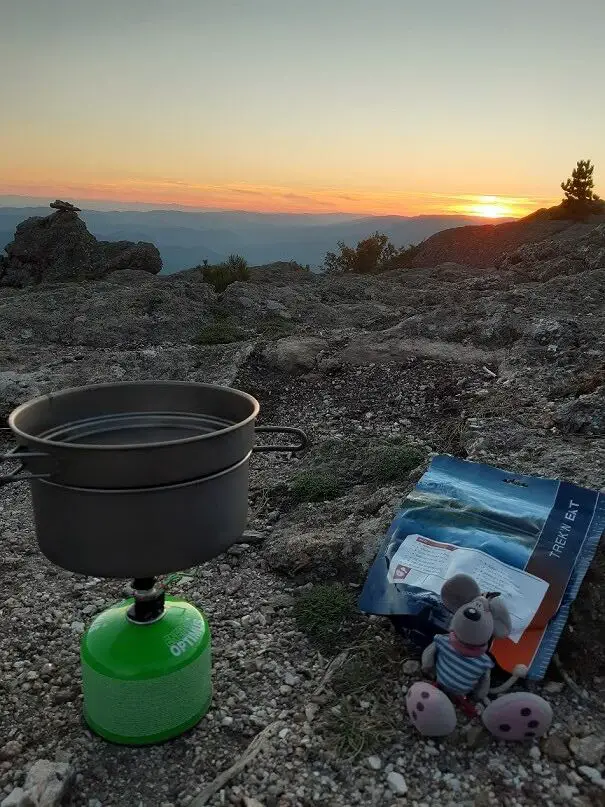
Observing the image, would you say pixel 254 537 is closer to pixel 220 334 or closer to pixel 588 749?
pixel 588 749

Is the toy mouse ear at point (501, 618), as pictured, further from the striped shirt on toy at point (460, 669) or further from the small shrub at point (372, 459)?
the small shrub at point (372, 459)

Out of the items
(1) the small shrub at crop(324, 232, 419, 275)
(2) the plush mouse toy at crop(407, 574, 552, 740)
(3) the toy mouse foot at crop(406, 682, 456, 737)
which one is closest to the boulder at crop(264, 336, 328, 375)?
(2) the plush mouse toy at crop(407, 574, 552, 740)

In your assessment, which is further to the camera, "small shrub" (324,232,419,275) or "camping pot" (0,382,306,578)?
"small shrub" (324,232,419,275)

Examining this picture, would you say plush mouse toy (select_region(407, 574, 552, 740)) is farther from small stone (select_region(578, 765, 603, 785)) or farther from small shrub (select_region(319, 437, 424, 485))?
small shrub (select_region(319, 437, 424, 485))

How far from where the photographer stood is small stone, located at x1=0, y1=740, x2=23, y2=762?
91.2 inches

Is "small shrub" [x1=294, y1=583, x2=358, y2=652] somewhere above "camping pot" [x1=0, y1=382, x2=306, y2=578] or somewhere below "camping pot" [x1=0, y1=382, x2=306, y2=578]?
below

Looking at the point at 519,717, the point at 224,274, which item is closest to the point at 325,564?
the point at 519,717

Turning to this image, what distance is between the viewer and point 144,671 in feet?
7.27

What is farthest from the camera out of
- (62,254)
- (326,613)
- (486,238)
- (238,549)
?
(486,238)

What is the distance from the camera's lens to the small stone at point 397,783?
6.89ft

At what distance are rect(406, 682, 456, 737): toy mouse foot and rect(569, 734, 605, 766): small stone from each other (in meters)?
0.41

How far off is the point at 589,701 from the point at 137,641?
5.61 feet

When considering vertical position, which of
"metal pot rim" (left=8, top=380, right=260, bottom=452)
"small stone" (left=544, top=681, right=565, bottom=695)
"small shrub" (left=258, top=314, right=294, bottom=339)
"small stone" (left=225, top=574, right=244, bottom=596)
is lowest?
"small stone" (left=225, top=574, right=244, bottom=596)

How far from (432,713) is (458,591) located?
0.45m
